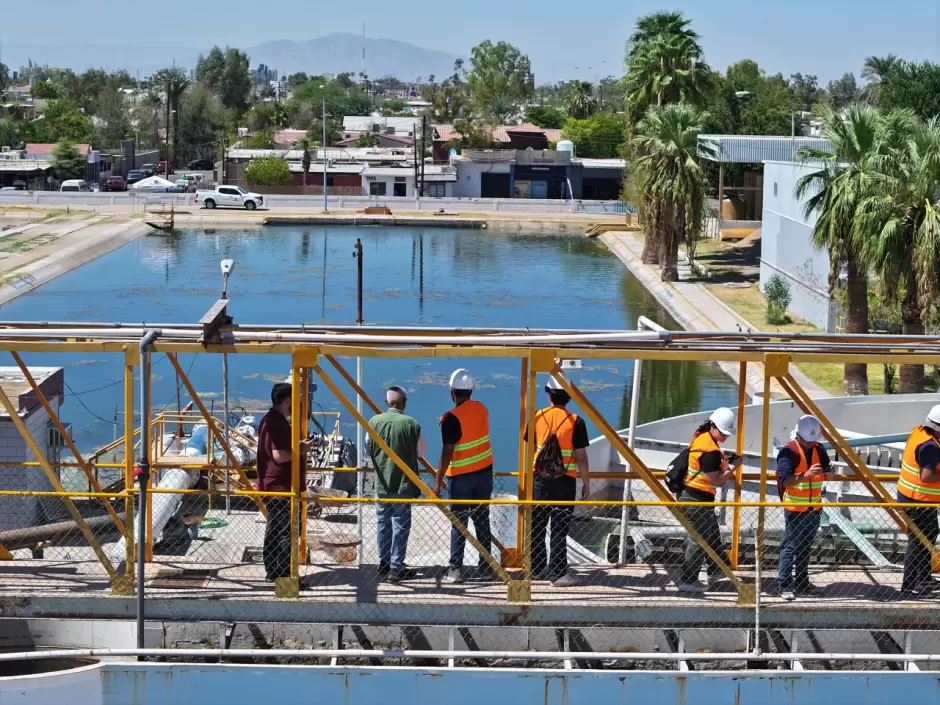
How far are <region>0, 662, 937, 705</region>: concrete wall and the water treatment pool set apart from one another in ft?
32.2

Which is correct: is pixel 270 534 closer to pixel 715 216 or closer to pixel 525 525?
pixel 525 525

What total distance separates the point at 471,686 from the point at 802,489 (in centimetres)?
307

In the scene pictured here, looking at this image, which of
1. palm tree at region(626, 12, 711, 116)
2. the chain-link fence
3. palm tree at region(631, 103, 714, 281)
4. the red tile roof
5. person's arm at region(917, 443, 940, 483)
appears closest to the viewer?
the chain-link fence

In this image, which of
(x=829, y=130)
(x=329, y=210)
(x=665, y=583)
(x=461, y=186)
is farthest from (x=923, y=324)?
(x=461, y=186)

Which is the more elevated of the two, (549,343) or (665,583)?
(549,343)

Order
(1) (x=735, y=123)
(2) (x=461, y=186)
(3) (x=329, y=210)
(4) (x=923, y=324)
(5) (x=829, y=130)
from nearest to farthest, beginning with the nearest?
(4) (x=923, y=324) < (5) (x=829, y=130) < (3) (x=329, y=210) < (1) (x=735, y=123) < (2) (x=461, y=186)

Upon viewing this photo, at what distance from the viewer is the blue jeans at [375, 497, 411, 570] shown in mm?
10547

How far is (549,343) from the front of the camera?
10547mm

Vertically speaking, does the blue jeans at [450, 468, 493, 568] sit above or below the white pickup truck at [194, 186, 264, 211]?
below

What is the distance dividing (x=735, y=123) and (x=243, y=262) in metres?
38.4

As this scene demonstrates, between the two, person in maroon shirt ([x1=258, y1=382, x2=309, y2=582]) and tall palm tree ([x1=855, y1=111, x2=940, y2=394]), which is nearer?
person in maroon shirt ([x1=258, y1=382, x2=309, y2=582])

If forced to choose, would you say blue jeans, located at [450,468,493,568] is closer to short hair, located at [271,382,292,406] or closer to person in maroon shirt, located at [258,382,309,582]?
person in maroon shirt, located at [258,382,309,582]

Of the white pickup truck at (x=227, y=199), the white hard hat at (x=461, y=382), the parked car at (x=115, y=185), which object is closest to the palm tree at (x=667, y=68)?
the white pickup truck at (x=227, y=199)

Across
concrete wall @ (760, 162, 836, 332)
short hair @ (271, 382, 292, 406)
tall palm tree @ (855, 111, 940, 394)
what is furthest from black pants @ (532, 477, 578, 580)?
concrete wall @ (760, 162, 836, 332)
